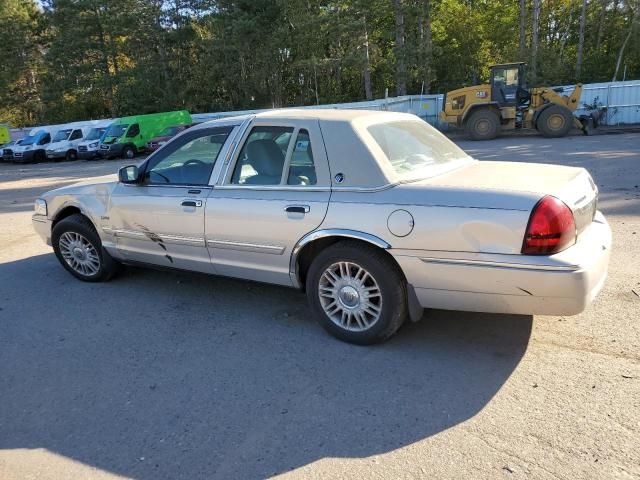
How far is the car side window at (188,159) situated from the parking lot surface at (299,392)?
1.11 meters

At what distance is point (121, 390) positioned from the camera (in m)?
3.38

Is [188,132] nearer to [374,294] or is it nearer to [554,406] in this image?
[374,294]

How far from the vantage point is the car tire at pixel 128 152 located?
2431 cm

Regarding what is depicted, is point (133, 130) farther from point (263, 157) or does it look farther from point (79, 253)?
point (263, 157)

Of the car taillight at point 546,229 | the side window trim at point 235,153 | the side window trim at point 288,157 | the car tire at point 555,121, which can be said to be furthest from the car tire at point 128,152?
the car taillight at point 546,229

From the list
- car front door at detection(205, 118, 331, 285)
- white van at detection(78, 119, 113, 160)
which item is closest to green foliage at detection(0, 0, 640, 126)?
white van at detection(78, 119, 113, 160)

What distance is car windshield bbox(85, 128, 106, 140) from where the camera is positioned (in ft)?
84.7

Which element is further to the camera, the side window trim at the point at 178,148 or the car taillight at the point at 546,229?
the side window trim at the point at 178,148

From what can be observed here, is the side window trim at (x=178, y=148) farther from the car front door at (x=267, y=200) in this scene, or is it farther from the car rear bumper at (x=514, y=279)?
the car rear bumper at (x=514, y=279)

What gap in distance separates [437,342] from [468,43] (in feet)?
114

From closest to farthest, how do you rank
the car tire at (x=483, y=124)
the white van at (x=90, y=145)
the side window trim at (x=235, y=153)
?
the side window trim at (x=235, y=153), the car tire at (x=483, y=124), the white van at (x=90, y=145)

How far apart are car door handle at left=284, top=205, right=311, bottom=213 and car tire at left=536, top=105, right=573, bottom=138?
17.3 metres

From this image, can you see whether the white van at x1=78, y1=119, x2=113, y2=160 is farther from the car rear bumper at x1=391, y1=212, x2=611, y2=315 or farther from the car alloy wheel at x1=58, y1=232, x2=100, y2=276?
the car rear bumper at x1=391, y1=212, x2=611, y2=315

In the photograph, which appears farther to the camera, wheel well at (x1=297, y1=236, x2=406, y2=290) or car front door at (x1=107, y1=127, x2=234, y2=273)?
car front door at (x1=107, y1=127, x2=234, y2=273)
